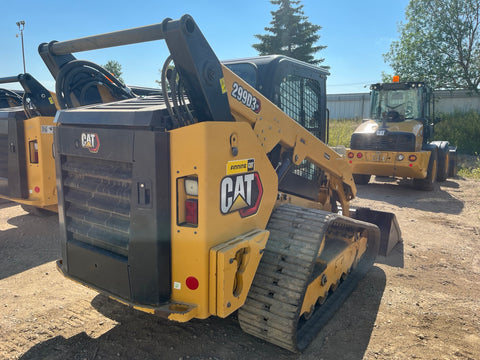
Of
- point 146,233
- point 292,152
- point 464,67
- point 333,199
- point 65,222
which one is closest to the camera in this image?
point 146,233

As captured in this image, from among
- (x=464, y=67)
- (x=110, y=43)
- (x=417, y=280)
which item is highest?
(x=464, y=67)

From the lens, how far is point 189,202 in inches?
94.1

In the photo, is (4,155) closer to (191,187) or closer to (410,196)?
(191,187)

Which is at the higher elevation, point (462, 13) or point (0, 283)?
point (462, 13)

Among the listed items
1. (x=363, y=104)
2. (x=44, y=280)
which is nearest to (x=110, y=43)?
(x=44, y=280)

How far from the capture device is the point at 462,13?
2077 cm

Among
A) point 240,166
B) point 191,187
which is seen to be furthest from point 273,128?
point 191,187

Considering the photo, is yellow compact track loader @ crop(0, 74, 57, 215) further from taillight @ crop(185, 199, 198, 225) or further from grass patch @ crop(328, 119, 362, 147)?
grass patch @ crop(328, 119, 362, 147)

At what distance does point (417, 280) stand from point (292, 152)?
2394mm

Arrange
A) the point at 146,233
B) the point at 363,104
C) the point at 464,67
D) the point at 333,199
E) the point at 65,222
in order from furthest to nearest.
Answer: the point at 363,104 < the point at 464,67 < the point at 333,199 < the point at 65,222 < the point at 146,233

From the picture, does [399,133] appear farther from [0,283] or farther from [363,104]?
[363,104]

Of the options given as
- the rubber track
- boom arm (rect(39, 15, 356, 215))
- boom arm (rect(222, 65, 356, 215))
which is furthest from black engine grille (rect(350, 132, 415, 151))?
the rubber track

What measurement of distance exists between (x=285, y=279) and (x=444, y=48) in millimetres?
22623

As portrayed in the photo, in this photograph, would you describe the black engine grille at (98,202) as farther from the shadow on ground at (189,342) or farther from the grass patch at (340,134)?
the grass patch at (340,134)
